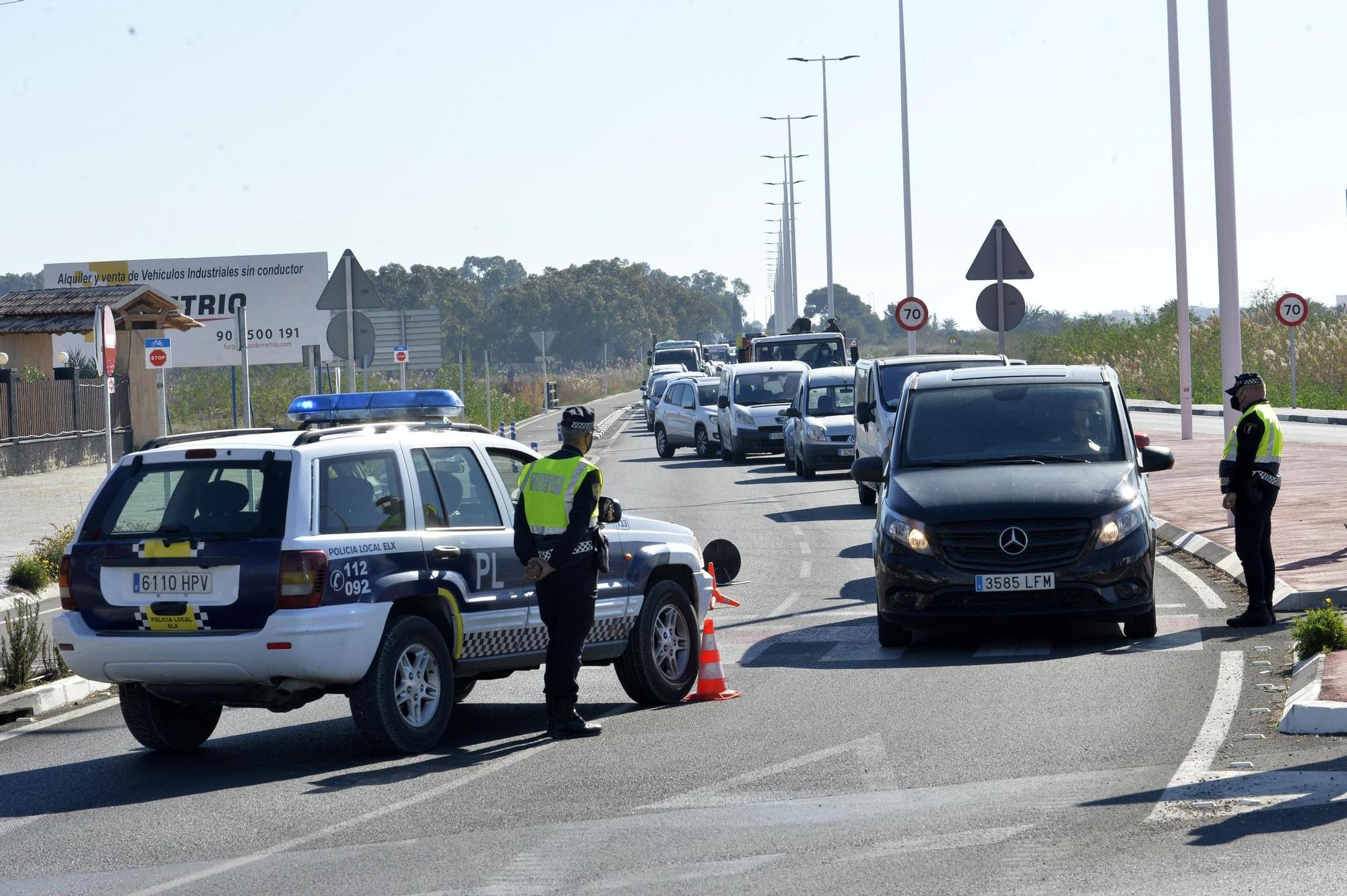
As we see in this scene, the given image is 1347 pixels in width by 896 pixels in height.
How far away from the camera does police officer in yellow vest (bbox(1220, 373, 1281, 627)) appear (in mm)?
12844

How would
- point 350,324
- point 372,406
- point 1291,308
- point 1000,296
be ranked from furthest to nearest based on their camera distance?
point 1291,308 → point 1000,296 → point 350,324 → point 372,406

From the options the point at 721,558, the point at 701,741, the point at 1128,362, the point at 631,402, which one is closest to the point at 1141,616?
the point at 721,558

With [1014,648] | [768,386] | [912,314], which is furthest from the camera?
[768,386]

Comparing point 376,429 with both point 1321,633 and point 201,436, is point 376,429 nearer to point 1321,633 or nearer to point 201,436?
point 201,436

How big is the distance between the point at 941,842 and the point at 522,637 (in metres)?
3.58

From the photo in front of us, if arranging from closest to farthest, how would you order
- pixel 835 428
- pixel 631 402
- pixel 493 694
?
pixel 493 694, pixel 835 428, pixel 631 402

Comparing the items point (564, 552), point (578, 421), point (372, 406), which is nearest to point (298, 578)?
point (564, 552)

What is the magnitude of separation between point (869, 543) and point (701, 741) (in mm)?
10802

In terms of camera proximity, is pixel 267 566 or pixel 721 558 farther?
pixel 721 558

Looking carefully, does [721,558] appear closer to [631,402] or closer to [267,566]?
[267,566]

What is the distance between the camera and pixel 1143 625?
12508 millimetres

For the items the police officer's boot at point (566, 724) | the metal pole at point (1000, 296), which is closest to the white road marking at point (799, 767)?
the police officer's boot at point (566, 724)

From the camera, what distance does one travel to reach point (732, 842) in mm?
7219

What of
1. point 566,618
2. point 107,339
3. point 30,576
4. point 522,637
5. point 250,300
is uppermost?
point 250,300
